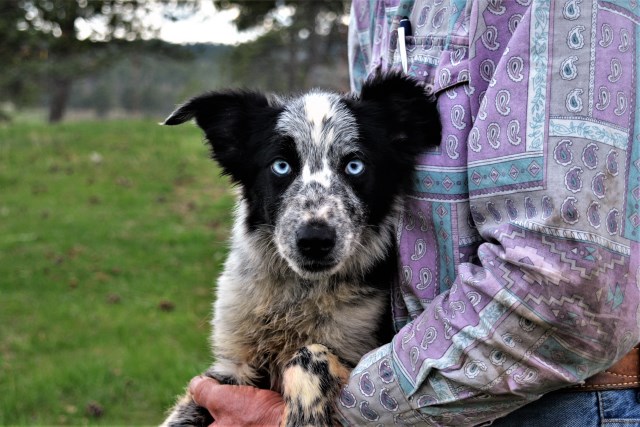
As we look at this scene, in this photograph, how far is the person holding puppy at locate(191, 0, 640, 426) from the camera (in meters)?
1.57

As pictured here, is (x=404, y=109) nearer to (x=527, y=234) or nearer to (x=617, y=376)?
(x=527, y=234)

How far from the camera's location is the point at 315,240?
2.34m

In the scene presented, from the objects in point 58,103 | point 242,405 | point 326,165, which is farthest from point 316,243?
point 58,103

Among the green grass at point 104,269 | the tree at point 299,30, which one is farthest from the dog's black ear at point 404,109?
the tree at point 299,30

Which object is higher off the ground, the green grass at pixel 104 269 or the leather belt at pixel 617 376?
the leather belt at pixel 617 376

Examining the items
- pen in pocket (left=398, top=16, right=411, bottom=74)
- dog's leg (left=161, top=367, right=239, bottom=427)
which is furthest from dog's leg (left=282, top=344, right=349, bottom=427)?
pen in pocket (left=398, top=16, right=411, bottom=74)

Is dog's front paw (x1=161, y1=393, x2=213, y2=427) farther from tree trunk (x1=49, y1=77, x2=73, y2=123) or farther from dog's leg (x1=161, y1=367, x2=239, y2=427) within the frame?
tree trunk (x1=49, y1=77, x2=73, y2=123)

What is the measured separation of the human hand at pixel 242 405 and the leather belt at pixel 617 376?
35.6 inches

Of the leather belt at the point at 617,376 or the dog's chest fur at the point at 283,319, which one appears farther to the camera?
the dog's chest fur at the point at 283,319

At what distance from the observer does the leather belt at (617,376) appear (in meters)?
1.79

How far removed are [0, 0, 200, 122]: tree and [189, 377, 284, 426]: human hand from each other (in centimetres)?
1625

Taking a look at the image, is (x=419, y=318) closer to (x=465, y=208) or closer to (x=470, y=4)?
(x=465, y=208)

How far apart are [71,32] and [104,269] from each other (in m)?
11.7

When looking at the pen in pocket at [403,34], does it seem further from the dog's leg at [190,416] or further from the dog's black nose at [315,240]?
the dog's leg at [190,416]
